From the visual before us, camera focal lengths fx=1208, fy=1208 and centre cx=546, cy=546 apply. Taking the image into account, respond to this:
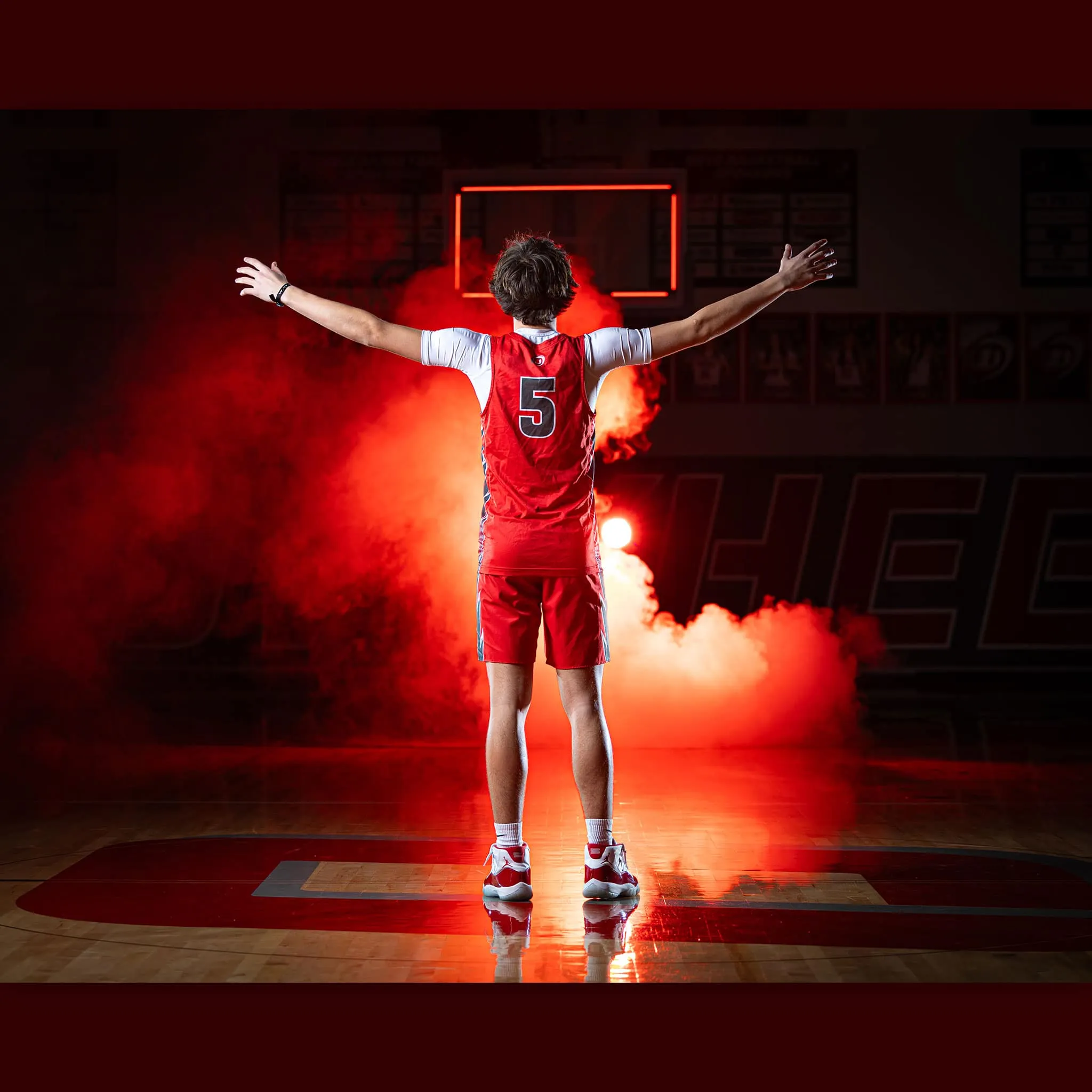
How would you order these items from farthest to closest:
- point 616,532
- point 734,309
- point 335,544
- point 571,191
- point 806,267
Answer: point 335,544 → point 571,191 → point 616,532 → point 806,267 → point 734,309

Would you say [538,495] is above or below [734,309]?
below

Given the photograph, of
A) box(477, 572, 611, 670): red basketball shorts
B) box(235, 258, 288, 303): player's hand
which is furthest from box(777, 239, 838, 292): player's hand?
box(235, 258, 288, 303): player's hand

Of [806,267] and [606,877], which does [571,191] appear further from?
[606,877]

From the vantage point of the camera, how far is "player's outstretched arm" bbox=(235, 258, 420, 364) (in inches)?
95.9

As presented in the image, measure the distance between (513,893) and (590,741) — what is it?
349mm

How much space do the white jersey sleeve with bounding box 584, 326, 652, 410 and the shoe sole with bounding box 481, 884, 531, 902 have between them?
100cm

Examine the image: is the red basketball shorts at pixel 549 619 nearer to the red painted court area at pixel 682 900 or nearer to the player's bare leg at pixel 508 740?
the player's bare leg at pixel 508 740

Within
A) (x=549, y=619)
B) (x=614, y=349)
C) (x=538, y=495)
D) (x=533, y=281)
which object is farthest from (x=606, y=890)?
(x=533, y=281)

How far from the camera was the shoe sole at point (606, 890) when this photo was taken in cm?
249

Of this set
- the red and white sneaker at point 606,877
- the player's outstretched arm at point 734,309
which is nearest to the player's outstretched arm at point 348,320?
the player's outstretched arm at point 734,309

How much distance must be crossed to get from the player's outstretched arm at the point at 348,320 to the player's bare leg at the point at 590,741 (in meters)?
0.74

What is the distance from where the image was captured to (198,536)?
7.13 m

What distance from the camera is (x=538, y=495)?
2.46 metres
